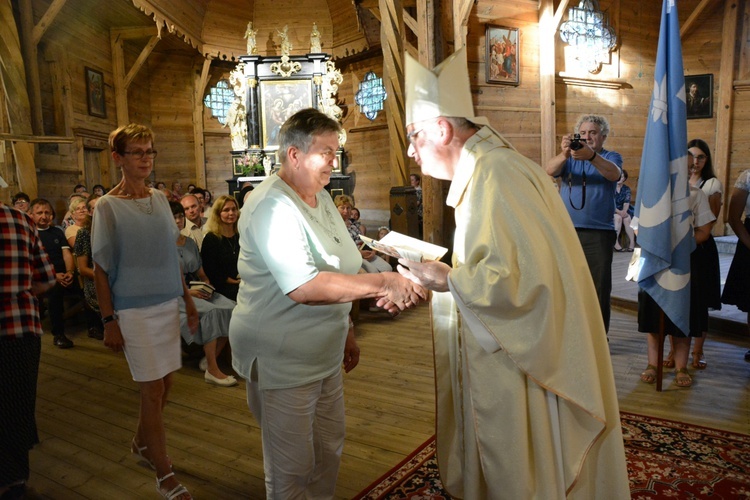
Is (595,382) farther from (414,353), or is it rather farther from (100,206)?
(414,353)

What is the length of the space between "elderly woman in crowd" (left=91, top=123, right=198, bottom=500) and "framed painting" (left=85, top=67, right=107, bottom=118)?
9.57 metres

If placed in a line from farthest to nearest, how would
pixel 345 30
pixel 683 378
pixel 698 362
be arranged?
1. pixel 345 30
2. pixel 698 362
3. pixel 683 378

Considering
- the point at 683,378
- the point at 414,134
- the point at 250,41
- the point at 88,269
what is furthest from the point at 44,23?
the point at 683,378

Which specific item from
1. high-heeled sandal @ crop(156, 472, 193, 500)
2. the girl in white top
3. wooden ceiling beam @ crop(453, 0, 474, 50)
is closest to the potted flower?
wooden ceiling beam @ crop(453, 0, 474, 50)

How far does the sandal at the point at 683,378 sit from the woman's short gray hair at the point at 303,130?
2.99 m

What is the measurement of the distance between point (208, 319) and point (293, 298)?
2.45 meters

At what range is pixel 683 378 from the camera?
11.2ft

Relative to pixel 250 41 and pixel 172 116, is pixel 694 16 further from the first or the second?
pixel 172 116

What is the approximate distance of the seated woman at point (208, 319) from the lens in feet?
12.3

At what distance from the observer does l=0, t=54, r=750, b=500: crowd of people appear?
1.46 m

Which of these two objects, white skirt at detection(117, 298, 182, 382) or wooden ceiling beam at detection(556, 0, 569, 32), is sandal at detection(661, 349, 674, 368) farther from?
wooden ceiling beam at detection(556, 0, 569, 32)

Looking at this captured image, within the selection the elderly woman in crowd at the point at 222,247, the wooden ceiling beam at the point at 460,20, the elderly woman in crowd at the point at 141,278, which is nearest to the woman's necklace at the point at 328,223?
the elderly woman in crowd at the point at 141,278

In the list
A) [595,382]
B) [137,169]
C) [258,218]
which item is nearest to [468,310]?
[595,382]

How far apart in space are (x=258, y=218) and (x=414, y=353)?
2873 millimetres
